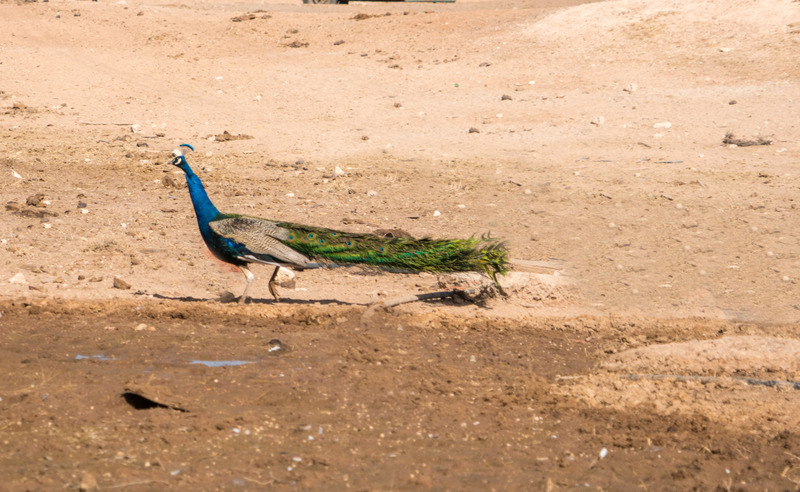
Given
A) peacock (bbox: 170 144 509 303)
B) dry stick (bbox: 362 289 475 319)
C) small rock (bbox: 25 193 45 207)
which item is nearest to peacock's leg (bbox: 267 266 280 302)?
peacock (bbox: 170 144 509 303)

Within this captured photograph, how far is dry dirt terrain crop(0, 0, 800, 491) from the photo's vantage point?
A: 4910 mm

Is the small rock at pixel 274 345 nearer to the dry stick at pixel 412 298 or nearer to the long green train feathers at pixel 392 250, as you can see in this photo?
the dry stick at pixel 412 298

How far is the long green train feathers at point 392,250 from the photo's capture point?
7215 millimetres

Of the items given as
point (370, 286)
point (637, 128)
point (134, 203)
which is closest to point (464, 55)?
point (637, 128)

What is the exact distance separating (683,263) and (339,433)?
4.76m

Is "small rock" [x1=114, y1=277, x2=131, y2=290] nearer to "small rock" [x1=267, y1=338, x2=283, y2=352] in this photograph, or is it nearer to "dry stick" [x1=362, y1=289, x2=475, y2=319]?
"small rock" [x1=267, y1=338, x2=283, y2=352]

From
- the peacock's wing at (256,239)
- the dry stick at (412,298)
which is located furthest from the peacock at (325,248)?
the dry stick at (412,298)

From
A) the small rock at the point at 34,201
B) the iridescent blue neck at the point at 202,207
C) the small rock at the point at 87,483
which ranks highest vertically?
the iridescent blue neck at the point at 202,207

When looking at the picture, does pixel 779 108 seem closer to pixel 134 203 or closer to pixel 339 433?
pixel 134 203

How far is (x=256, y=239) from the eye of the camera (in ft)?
23.4

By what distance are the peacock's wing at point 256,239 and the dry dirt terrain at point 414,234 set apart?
0.44m

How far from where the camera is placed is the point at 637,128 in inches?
493

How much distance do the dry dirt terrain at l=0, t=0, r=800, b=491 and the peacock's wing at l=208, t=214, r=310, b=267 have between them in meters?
0.44

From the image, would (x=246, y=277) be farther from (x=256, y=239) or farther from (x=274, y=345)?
(x=274, y=345)
